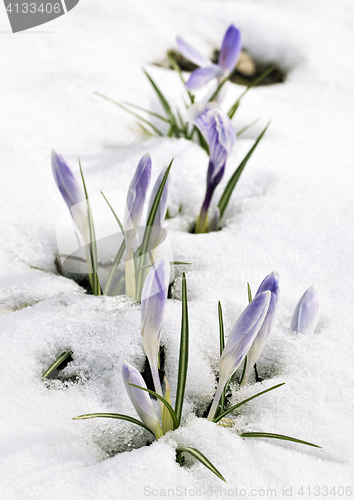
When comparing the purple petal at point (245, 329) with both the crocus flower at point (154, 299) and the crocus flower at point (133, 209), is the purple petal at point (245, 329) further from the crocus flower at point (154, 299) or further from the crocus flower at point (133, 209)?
the crocus flower at point (133, 209)

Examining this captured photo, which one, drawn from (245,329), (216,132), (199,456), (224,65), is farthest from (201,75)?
(199,456)

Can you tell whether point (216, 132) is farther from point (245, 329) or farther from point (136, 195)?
point (245, 329)

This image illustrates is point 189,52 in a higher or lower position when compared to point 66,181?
higher

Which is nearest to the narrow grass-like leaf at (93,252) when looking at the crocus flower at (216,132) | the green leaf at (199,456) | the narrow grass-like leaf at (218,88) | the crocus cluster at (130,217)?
the crocus cluster at (130,217)

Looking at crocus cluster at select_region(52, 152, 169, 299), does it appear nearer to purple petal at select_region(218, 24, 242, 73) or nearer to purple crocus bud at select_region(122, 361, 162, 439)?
purple crocus bud at select_region(122, 361, 162, 439)


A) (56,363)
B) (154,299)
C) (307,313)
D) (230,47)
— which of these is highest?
(230,47)

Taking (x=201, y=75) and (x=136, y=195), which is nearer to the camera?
(x=136, y=195)

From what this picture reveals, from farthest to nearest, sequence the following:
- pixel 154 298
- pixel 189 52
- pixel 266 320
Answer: pixel 189 52 < pixel 266 320 < pixel 154 298

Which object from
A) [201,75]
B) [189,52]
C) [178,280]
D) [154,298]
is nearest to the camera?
[154,298]
